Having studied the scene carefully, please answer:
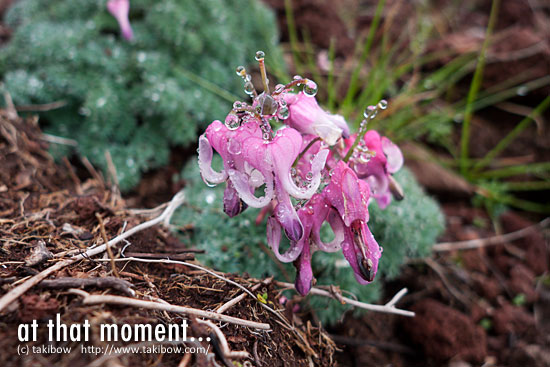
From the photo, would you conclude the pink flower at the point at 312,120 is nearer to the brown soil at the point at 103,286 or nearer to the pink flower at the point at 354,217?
the pink flower at the point at 354,217

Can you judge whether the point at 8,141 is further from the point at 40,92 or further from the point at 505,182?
the point at 505,182

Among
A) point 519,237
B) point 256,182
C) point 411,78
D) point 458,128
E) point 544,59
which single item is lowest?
point 519,237

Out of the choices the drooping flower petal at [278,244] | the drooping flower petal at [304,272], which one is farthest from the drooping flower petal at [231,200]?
the drooping flower petal at [304,272]

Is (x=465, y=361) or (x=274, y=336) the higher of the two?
(x=274, y=336)

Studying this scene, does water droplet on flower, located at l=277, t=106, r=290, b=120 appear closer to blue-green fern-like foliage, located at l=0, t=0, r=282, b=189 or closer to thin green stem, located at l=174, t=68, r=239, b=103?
blue-green fern-like foliage, located at l=0, t=0, r=282, b=189

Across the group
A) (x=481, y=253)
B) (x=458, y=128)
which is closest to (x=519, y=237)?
(x=481, y=253)

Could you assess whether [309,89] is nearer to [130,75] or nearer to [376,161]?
[376,161]
